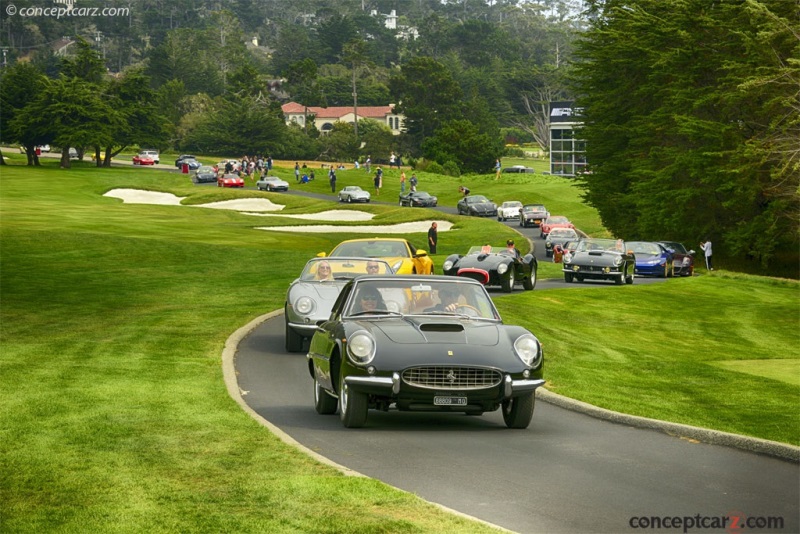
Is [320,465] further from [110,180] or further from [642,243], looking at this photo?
[110,180]

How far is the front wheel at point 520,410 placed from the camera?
13953 mm

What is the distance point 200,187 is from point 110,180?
31.7 ft

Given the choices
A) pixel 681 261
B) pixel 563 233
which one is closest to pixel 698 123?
pixel 681 261

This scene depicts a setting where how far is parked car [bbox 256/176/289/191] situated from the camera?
110688mm

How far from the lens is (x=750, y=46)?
180ft

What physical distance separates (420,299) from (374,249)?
13726 millimetres

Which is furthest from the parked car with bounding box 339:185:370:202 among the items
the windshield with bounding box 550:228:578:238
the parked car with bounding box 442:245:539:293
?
the parked car with bounding box 442:245:539:293

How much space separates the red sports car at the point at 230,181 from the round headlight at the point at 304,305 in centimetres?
9307

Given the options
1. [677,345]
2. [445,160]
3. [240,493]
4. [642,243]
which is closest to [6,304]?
[677,345]

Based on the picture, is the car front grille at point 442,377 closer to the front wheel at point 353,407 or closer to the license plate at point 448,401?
the license plate at point 448,401

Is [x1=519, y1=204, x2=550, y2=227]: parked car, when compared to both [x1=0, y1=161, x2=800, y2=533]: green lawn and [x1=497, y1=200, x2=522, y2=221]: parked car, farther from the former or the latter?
[x1=0, y1=161, x2=800, y2=533]: green lawn

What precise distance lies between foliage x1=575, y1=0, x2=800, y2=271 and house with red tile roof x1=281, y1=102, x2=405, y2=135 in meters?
121

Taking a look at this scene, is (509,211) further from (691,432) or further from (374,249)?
(691,432)

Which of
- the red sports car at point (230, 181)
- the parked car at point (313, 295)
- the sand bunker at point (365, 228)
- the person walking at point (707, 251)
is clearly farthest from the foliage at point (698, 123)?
the red sports car at point (230, 181)
